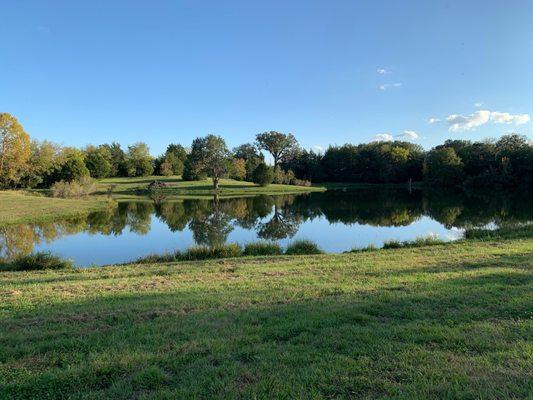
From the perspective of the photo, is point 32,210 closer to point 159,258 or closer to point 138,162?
point 159,258

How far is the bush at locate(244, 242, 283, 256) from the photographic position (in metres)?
16.6

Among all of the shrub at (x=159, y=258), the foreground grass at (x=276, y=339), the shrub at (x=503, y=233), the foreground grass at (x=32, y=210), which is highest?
the foreground grass at (x=32, y=210)

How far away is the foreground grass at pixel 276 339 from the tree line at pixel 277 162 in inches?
2055

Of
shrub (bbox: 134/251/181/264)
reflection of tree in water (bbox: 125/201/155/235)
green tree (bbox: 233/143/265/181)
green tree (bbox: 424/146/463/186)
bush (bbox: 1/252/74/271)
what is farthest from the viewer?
green tree (bbox: 233/143/265/181)

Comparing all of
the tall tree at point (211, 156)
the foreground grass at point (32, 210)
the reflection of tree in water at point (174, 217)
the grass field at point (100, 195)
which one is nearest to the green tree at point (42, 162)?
the grass field at point (100, 195)

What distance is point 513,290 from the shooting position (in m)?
6.63

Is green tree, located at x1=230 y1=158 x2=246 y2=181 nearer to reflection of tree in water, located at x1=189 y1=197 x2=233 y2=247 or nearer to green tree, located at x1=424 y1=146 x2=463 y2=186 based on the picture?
green tree, located at x1=424 y1=146 x2=463 y2=186

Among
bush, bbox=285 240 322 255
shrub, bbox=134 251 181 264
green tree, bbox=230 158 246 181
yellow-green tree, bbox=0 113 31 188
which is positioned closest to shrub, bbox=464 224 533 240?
bush, bbox=285 240 322 255

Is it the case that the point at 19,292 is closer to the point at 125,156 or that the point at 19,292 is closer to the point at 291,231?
the point at 291,231

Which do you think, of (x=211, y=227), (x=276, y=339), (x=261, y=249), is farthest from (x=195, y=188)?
(x=276, y=339)

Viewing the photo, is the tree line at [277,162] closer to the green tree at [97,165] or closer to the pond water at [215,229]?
the green tree at [97,165]

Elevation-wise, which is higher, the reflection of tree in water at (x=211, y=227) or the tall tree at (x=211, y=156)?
the tall tree at (x=211, y=156)

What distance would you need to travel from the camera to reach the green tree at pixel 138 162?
266ft

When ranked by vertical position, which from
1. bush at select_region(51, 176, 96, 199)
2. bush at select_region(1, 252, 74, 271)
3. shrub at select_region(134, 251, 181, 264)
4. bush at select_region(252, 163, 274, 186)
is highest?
bush at select_region(252, 163, 274, 186)
